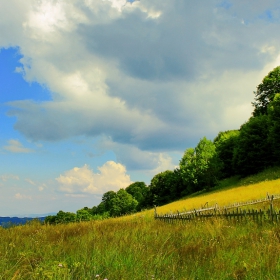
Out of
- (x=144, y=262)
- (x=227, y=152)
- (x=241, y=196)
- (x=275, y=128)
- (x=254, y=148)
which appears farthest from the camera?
(x=227, y=152)

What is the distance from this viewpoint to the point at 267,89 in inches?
2334

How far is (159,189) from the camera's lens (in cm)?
8250

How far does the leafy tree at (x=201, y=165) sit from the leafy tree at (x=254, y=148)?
5.01 meters

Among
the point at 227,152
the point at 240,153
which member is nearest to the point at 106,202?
the point at 227,152

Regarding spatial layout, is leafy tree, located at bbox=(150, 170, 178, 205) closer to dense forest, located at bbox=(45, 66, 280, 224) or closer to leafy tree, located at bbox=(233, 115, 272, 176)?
dense forest, located at bbox=(45, 66, 280, 224)

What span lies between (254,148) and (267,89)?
575 inches

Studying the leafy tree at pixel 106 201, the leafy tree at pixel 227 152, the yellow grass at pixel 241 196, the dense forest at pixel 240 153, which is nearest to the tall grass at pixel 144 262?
the yellow grass at pixel 241 196

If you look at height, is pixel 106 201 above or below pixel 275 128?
below

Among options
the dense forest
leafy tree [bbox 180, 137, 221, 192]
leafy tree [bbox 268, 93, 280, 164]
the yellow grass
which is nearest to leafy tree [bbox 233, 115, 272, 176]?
the dense forest

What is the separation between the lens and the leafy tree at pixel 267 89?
190ft

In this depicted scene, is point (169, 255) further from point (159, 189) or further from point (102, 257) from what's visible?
point (159, 189)

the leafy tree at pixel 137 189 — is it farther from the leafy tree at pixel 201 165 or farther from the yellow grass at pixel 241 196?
the yellow grass at pixel 241 196

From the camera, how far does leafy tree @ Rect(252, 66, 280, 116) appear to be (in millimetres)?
57844

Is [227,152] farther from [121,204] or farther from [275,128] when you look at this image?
[121,204]
